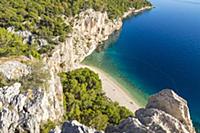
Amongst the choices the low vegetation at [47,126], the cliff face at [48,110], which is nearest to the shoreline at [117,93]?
the cliff face at [48,110]

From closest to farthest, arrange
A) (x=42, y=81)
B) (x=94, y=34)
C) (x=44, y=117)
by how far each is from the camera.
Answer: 1. (x=44, y=117)
2. (x=42, y=81)
3. (x=94, y=34)

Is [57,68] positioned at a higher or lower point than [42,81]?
lower

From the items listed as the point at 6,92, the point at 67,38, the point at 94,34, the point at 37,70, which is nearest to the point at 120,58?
the point at 94,34

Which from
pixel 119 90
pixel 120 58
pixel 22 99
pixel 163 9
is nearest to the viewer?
pixel 22 99

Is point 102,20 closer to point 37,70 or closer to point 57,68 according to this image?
point 57,68

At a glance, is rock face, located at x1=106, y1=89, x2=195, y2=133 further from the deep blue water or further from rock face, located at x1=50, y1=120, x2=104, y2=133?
the deep blue water

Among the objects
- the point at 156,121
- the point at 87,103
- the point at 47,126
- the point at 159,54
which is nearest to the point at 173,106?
the point at 156,121

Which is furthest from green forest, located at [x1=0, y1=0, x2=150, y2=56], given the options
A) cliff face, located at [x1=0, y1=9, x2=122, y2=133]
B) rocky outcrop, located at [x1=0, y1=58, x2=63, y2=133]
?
rocky outcrop, located at [x1=0, y1=58, x2=63, y2=133]

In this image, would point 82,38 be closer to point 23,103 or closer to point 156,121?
point 23,103
